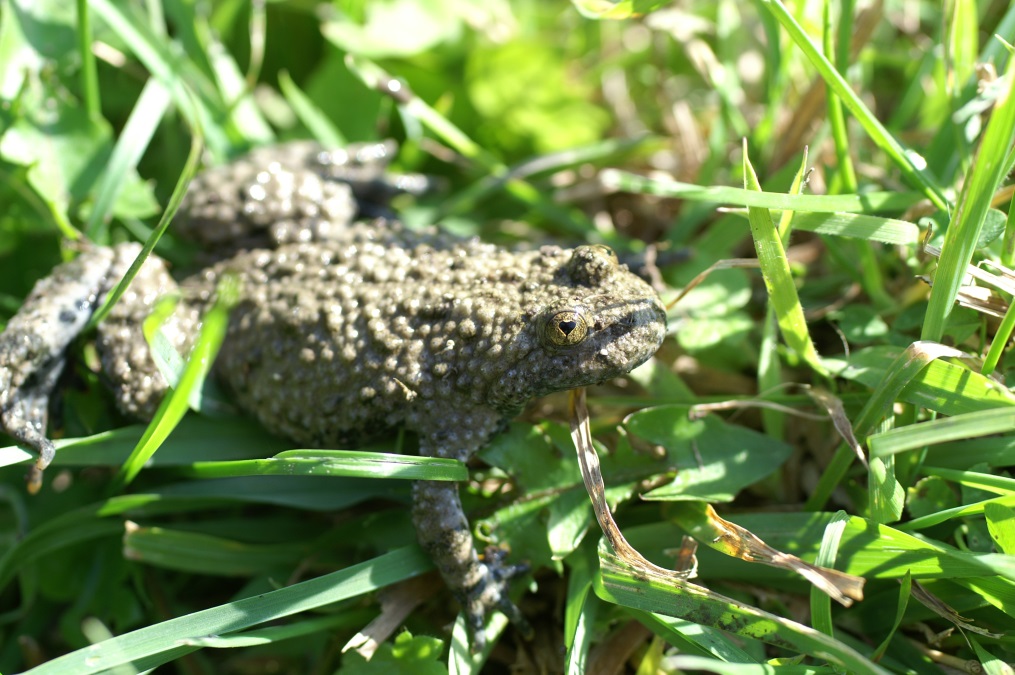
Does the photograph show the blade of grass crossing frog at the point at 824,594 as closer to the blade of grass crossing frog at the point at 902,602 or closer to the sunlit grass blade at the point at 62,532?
the blade of grass crossing frog at the point at 902,602

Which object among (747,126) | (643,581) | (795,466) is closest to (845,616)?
(795,466)

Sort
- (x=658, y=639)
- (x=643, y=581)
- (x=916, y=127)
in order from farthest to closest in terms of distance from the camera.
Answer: (x=916, y=127) → (x=658, y=639) → (x=643, y=581)

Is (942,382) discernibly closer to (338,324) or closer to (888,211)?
(888,211)

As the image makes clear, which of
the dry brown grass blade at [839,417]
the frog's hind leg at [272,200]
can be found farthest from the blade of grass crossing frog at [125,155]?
the dry brown grass blade at [839,417]

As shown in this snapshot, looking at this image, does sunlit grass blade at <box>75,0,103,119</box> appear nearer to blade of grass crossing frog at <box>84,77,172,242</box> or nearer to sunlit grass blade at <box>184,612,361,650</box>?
blade of grass crossing frog at <box>84,77,172,242</box>

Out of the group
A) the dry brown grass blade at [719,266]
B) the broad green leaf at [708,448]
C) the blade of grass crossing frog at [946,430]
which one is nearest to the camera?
the blade of grass crossing frog at [946,430]

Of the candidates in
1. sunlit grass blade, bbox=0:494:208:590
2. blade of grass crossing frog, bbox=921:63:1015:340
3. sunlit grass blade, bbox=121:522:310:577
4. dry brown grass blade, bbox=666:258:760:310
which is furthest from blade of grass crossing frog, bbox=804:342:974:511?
sunlit grass blade, bbox=0:494:208:590

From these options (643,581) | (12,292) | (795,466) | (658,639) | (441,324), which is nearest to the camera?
(643,581)
